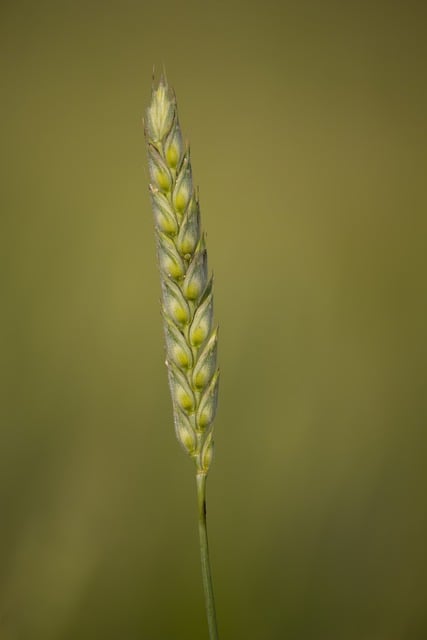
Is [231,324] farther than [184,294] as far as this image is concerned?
Yes

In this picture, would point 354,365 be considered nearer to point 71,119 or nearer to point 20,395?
point 20,395

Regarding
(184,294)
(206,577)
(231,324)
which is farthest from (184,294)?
(231,324)

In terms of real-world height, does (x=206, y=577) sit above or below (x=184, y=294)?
below

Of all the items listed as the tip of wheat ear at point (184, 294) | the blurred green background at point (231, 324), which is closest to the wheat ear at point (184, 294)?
the tip of wheat ear at point (184, 294)

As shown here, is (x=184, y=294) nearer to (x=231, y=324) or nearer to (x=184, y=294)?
(x=184, y=294)

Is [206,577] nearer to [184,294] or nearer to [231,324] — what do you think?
[184,294]

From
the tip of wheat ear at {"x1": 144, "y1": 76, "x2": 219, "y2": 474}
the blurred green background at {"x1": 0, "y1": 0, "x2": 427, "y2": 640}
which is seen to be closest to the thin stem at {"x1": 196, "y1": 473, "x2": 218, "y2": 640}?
the tip of wheat ear at {"x1": 144, "y1": 76, "x2": 219, "y2": 474}
